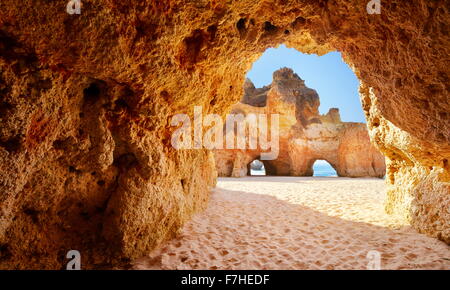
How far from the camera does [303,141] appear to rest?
18.8 metres

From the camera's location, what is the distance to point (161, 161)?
3518mm

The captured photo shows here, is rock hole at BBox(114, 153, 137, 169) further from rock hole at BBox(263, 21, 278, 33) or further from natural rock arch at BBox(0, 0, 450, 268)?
rock hole at BBox(263, 21, 278, 33)

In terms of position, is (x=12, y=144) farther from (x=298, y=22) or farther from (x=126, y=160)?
(x=298, y=22)

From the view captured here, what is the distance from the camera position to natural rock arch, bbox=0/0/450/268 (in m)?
2.12

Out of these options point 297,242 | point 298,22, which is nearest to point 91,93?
point 298,22

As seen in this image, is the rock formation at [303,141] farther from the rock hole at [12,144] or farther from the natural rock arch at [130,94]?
the rock hole at [12,144]

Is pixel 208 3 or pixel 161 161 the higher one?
pixel 208 3

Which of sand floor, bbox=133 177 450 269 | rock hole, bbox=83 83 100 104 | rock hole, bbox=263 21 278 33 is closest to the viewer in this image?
rock hole, bbox=83 83 100 104

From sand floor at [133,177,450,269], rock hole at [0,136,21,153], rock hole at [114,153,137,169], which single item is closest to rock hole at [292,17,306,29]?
rock hole at [114,153,137,169]

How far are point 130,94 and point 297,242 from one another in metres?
3.69

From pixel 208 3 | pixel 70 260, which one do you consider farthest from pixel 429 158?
pixel 70 260

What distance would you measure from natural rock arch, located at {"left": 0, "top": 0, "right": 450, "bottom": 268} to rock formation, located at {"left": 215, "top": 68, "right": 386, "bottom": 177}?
45.3ft

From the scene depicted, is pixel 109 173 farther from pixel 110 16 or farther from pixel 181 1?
pixel 181 1
